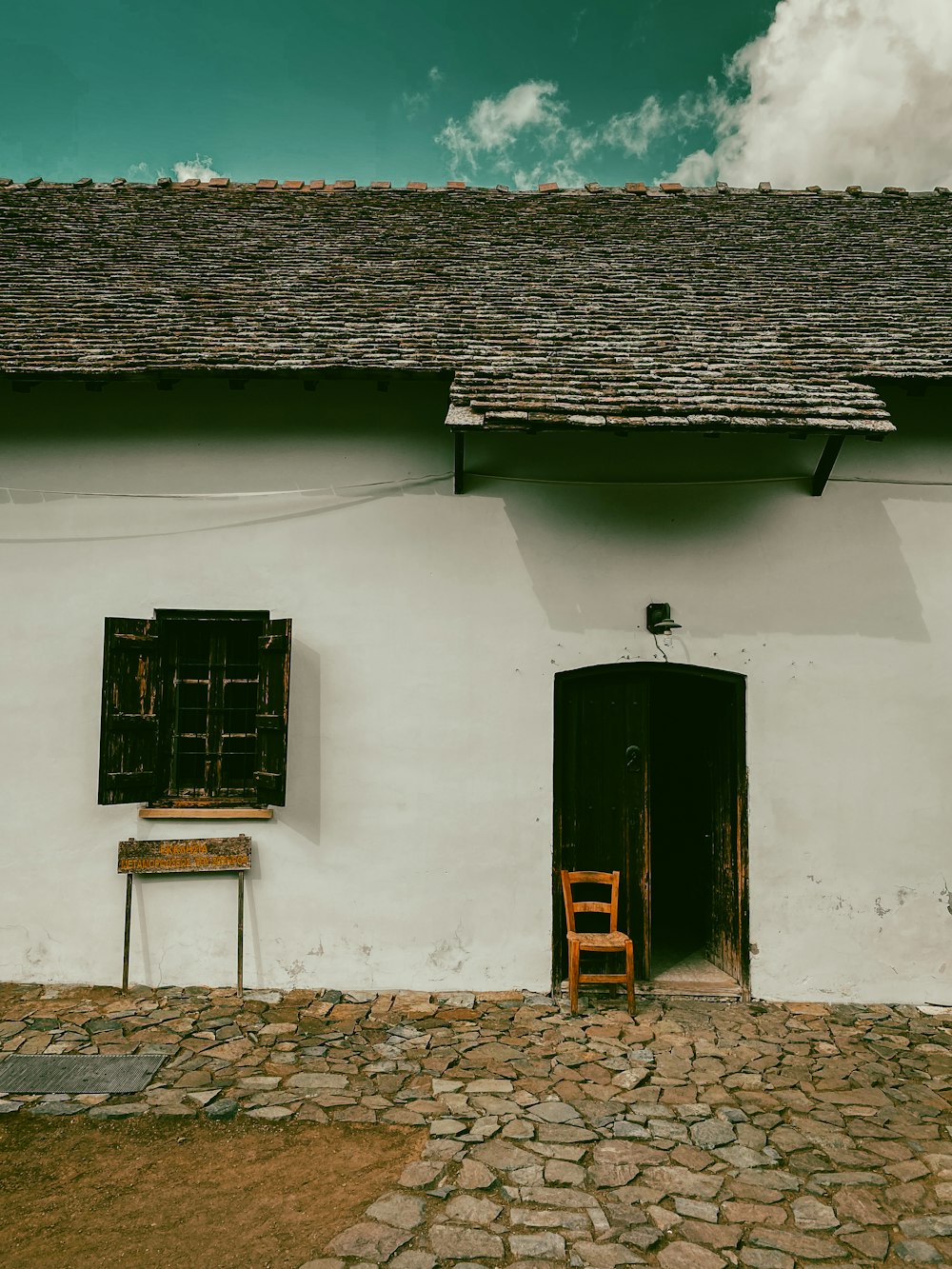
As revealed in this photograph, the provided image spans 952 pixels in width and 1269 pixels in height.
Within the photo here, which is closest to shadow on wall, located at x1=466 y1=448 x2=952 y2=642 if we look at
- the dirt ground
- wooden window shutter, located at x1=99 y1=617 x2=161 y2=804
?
wooden window shutter, located at x1=99 y1=617 x2=161 y2=804

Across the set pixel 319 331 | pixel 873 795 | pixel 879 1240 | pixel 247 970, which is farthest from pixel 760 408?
pixel 247 970

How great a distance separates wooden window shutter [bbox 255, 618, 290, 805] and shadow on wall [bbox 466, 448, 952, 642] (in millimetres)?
2019

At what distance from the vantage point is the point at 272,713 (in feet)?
20.5

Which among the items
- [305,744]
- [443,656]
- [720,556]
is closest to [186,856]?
[305,744]

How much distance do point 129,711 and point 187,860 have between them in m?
1.24

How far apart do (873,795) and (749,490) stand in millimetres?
2697

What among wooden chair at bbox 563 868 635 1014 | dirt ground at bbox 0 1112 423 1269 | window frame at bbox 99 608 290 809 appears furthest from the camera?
window frame at bbox 99 608 290 809

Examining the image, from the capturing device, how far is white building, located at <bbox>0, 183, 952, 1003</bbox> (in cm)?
630

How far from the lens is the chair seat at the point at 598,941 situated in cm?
597

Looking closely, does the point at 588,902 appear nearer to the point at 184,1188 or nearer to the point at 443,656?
the point at 443,656

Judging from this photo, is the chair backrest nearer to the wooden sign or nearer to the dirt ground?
the dirt ground

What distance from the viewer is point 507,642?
655 centimetres

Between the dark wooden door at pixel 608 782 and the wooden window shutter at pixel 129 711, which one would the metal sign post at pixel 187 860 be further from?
the dark wooden door at pixel 608 782

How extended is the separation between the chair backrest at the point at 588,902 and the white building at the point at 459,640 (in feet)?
0.71
